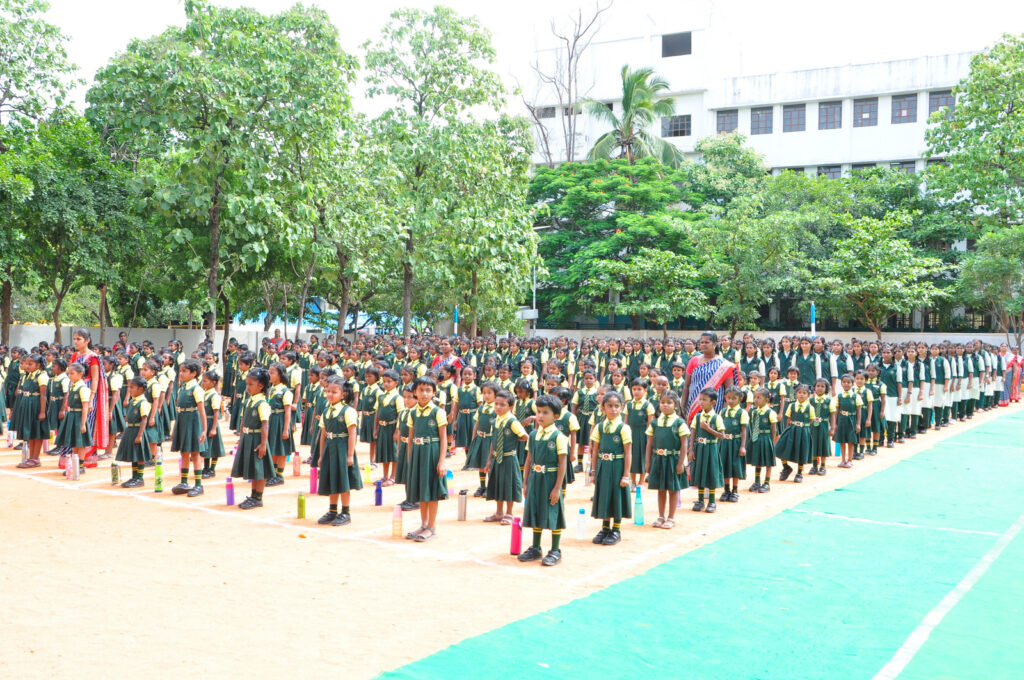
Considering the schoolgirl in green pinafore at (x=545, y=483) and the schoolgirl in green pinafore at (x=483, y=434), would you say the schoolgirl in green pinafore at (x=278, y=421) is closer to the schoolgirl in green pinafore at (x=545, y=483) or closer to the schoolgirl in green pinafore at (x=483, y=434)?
the schoolgirl in green pinafore at (x=483, y=434)

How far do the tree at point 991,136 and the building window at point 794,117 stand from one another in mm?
7811

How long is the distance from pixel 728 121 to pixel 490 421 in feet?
113

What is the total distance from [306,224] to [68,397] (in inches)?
396

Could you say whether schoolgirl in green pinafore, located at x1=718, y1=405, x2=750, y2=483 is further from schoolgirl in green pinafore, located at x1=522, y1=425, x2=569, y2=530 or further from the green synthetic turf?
schoolgirl in green pinafore, located at x1=522, y1=425, x2=569, y2=530

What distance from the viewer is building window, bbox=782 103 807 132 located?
39.2 metres

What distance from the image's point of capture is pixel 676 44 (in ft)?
140

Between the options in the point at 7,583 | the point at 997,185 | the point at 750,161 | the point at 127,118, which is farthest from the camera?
the point at 750,161

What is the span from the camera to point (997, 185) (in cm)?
3022

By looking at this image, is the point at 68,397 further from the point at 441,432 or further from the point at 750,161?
the point at 750,161

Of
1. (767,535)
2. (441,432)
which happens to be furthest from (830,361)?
(441,432)

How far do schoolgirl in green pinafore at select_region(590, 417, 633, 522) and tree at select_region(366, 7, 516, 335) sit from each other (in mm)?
16569

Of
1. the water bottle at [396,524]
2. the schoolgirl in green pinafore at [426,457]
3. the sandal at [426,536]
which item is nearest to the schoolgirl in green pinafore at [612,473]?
the schoolgirl in green pinafore at [426,457]

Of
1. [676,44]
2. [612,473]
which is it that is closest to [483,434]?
[612,473]

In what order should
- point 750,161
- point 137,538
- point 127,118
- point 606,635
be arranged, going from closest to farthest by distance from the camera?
point 606,635 < point 137,538 < point 127,118 < point 750,161
